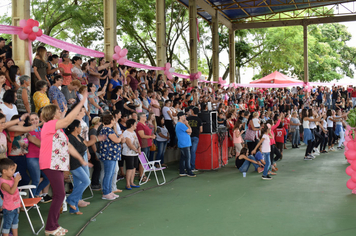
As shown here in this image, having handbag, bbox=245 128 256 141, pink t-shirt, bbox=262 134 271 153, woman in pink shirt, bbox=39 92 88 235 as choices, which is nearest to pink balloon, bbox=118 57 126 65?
handbag, bbox=245 128 256 141

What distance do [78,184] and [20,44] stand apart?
3.44 meters

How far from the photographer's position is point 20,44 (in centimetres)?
720

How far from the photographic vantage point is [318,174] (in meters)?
8.80

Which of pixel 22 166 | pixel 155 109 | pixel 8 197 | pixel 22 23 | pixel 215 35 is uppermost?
pixel 215 35

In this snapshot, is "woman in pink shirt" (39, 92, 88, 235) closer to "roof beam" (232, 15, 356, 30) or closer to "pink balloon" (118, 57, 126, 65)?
"pink balloon" (118, 57, 126, 65)

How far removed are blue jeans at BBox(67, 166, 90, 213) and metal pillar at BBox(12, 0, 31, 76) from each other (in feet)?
9.71

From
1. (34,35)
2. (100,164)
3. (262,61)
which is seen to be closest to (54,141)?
(100,164)

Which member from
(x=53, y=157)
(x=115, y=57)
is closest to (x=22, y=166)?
(x=53, y=157)

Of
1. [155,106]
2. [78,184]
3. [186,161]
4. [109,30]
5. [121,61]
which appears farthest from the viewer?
[109,30]

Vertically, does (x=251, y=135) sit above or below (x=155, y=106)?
below

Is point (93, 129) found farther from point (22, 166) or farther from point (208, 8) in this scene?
point (208, 8)

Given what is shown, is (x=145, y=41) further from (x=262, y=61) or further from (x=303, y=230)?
(x=303, y=230)

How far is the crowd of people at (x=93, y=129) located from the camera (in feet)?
15.0

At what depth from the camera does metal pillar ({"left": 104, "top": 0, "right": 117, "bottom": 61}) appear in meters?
10.7
